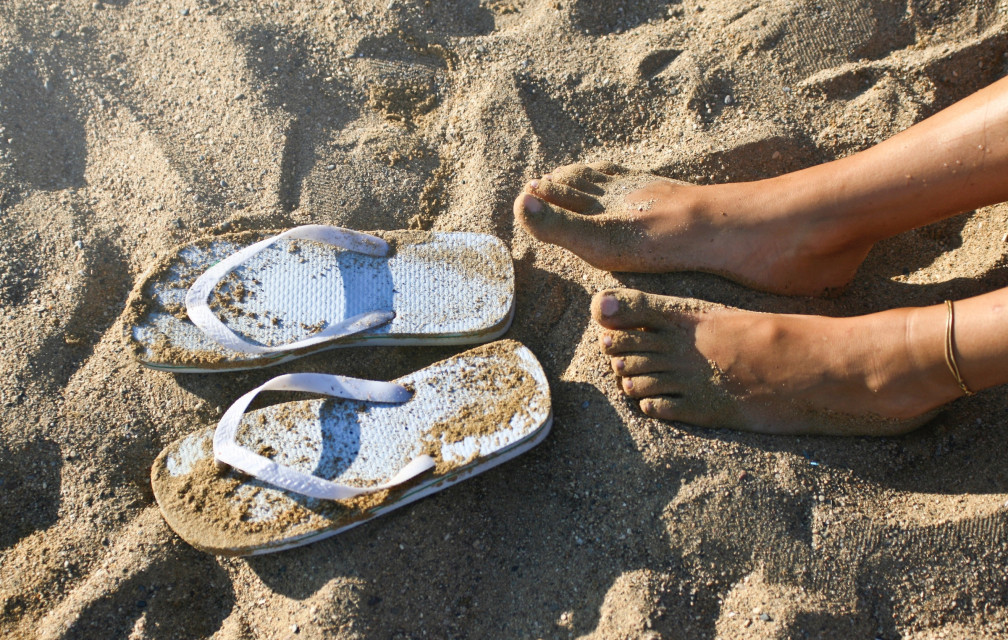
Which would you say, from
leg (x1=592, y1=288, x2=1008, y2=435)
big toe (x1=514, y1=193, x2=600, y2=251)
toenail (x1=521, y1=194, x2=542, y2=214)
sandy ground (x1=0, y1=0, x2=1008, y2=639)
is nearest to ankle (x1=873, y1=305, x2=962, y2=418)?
leg (x1=592, y1=288, x2=1008, y2=435)

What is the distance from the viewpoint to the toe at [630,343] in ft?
4.76

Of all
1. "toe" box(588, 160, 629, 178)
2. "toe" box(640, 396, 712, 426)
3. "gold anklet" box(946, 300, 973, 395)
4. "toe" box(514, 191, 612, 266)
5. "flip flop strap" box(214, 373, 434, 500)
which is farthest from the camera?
"toe" box(588, 160, 629, 178)

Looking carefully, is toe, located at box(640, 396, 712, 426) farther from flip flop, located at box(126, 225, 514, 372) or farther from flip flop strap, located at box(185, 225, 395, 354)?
flip flop strap, located at box(185, 225, 395, 354)

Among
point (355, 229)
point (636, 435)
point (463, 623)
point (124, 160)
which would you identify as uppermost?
point (124, 160)

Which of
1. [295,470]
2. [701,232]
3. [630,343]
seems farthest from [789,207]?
[295,470]

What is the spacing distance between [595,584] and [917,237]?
43.0 inches

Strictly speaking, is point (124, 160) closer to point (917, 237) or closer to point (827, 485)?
point (827, 485)

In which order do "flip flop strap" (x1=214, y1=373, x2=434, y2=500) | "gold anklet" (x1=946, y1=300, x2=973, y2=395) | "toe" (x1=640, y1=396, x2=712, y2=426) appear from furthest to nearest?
1. "toe" (x1=640, y1=396, x2=712, y2=426)
2. "flip flop strap" (x1=214, y1=373, x2=434, y2=500)
3. "gold anklet" (x1=946, y1=300, x2=973, y2=395)

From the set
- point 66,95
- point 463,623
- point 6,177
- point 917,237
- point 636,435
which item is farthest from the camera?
point 66,95

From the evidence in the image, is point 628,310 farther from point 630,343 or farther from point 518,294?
point 518,294

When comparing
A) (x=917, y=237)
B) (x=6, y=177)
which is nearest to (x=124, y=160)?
(x=6, y=177)

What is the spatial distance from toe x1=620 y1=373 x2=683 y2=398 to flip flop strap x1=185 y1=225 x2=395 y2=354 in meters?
0.54

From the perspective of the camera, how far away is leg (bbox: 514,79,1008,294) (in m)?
1.29

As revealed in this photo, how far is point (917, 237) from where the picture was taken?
1.59 m
